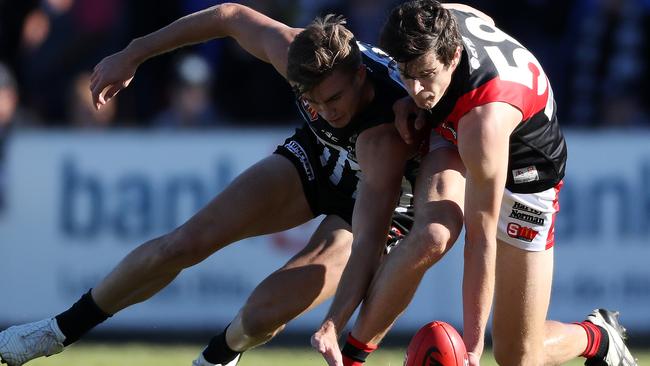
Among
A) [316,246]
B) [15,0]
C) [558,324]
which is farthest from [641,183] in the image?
[15,0]

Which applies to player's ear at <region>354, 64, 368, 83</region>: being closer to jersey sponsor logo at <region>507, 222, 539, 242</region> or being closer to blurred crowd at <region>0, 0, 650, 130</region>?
jersey sponsor logo at <region>507, 222, 539, 242</region>

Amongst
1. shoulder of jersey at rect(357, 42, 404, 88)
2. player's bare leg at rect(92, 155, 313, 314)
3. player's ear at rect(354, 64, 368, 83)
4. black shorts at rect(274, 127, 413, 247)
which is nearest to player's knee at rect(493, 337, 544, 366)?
black shorts at rect(274, 127, 413, 247)

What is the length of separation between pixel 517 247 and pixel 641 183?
12.1 ft

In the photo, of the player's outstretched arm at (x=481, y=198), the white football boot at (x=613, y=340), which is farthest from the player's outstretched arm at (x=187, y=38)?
the white football boot at (x=613, y=340)

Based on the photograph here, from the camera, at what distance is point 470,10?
602 cm

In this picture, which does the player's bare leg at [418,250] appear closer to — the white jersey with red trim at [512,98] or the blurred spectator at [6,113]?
the white jersey with red trim at [512,98]

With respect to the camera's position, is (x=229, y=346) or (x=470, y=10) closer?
(x=470, y=10)

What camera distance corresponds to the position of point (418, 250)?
5477 millimetres

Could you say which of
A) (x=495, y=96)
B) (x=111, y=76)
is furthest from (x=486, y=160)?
(x=111, y=76)

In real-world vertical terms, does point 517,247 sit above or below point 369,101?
below

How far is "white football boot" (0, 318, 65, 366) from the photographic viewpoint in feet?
20.8

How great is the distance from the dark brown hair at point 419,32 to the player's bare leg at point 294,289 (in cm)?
136

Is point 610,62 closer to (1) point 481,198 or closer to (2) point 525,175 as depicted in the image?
(2) point 525,175

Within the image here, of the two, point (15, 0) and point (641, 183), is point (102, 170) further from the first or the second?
point (641, 183)
